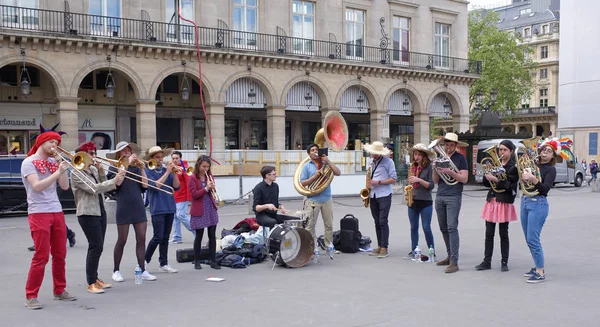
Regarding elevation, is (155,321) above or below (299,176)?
below

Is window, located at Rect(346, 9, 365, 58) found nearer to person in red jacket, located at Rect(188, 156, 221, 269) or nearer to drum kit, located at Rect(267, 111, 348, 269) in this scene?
drum kit, located at Rect(267, 111, 348, 269)

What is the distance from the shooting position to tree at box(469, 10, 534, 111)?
56750 millimetres

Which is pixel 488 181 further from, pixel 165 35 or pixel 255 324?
pixel 165 35

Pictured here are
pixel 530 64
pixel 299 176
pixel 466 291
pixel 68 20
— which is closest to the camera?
pixel 466 291

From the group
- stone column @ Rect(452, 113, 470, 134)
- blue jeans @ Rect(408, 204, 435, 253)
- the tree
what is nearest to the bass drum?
blue jeans @ Rect(408, 204, 435, 253)

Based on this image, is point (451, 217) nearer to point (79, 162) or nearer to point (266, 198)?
point (266, 198)

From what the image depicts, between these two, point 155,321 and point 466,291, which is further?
point 466,291

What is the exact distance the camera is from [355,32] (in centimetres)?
3328

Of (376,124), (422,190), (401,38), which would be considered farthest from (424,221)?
(401,38)

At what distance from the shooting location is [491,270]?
8.75 meters

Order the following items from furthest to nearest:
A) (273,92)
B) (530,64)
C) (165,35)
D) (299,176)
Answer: (530,64), (273,92), (165,35), (299,176)

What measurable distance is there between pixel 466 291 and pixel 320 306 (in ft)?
6.50

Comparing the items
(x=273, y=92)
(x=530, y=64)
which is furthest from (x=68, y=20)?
(x=530, y=64)

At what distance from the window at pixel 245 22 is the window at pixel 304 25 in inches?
94.6
